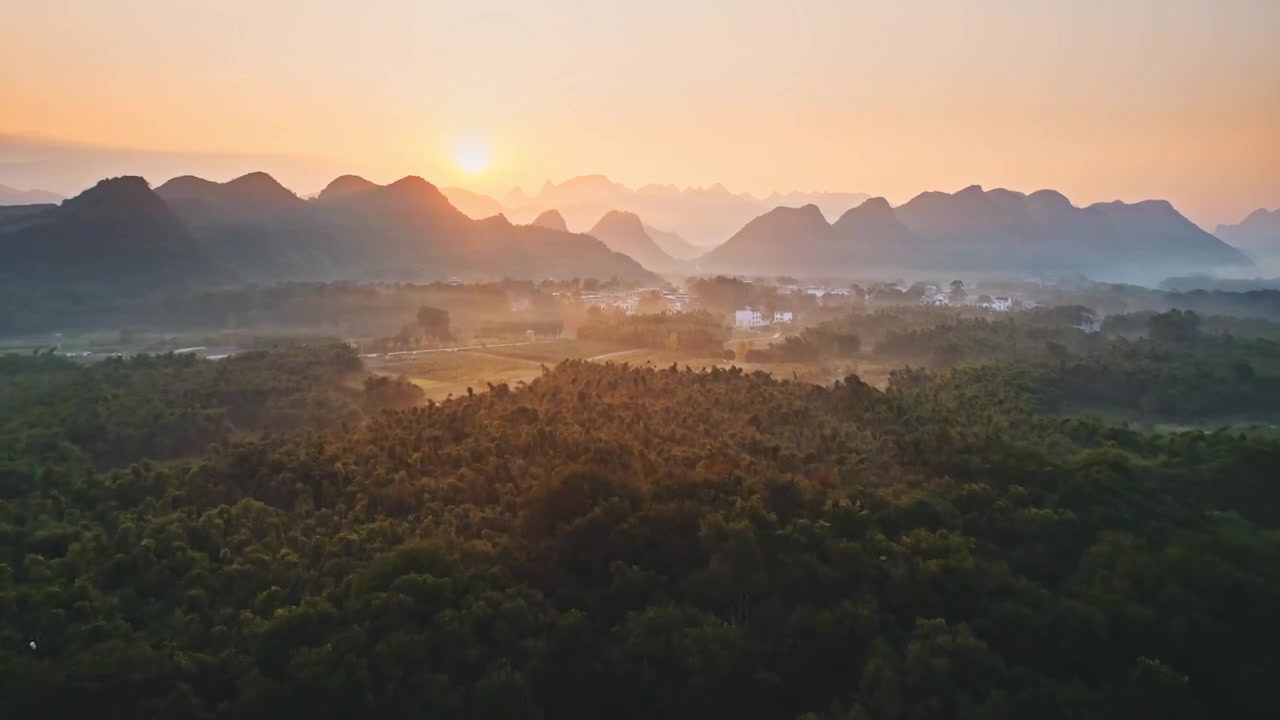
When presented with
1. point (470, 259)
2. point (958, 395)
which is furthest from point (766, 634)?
point (470, 259)

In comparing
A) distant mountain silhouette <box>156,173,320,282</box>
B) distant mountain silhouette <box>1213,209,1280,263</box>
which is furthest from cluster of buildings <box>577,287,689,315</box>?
distant mountain silhouette <box>1213,209,1280,263</box>

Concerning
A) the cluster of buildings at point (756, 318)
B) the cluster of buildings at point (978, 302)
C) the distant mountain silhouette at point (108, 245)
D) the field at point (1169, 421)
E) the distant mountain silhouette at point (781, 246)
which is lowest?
the field at point (1169, 421)

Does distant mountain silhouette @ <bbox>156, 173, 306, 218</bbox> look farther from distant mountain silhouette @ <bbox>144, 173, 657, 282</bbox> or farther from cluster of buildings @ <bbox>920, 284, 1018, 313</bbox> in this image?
cluster of buildings @ <bbox>920, 284, 1018, 313</bbox>

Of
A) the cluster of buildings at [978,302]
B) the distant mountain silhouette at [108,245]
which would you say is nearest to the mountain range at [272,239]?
the distant mountain silhouette at [108,245]

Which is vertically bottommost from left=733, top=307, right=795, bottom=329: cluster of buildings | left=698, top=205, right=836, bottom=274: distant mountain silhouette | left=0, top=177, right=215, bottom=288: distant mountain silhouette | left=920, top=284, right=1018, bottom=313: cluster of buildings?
left=733, top=307, right=795, bottom=329: cluster of buildings

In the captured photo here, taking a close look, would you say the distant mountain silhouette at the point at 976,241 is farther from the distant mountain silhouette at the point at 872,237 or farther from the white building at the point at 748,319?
the white building at the point at 748,319

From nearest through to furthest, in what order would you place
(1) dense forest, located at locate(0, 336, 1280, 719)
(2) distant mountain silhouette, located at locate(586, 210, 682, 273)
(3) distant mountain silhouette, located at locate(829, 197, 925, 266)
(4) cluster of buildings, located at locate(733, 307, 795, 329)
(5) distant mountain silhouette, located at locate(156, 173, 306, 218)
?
(1) dense forest, located at locate(0, 336, 1280, 719)
(4) cluster of buildings, located at locate(733, 307, 795, 329)
(5) distant mountain silhouette, located at locate(156, 173, 306, 218)
(3) distant mountain silhouette, located at locate(829, 197, 925, 266)
(2) distant mountain silhouette, located at locate(586, 210, 682, 273)

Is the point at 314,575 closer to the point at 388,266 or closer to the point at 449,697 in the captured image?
the point at 449,697
